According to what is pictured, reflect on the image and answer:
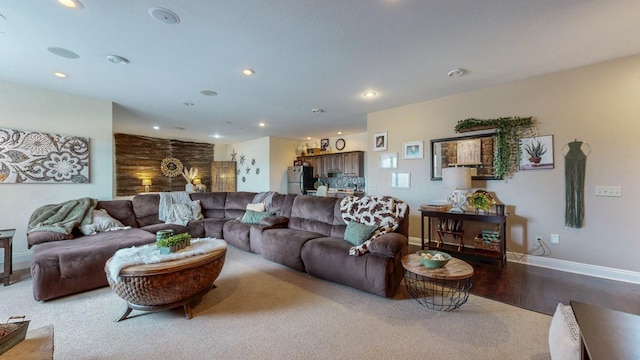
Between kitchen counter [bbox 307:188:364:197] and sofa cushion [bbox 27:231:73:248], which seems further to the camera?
kitchen counter [bbox 307:188:364:197]

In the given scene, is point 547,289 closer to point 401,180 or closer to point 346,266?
point 346,266

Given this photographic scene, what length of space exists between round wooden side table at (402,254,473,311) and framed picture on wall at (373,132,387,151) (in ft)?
8.69

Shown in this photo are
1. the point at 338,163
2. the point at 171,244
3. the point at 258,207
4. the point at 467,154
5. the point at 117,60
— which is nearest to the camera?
the point at 171,244

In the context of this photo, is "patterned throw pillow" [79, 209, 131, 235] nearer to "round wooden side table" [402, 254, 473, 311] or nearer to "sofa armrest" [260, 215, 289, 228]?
"sofa armrest" [260, 215, 289, 228]

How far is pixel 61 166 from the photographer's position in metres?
3.96

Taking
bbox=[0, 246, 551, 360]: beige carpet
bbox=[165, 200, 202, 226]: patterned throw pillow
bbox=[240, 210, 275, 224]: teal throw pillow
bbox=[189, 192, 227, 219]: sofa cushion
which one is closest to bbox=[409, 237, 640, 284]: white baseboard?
bbox=[0, 246, 551, 360]: beige carpet

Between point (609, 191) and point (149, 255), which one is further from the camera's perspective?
point (609, 191)

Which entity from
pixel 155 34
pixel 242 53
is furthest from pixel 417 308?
pixel 155 34

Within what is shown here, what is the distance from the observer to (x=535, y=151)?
350cm

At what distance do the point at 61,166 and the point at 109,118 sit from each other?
108 centimetres

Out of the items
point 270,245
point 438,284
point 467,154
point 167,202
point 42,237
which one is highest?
point 467,154

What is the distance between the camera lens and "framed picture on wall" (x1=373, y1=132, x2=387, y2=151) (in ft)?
16.3

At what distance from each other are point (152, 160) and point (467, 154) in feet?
28.6

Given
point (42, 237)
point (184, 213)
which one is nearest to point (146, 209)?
point (184, 213)
